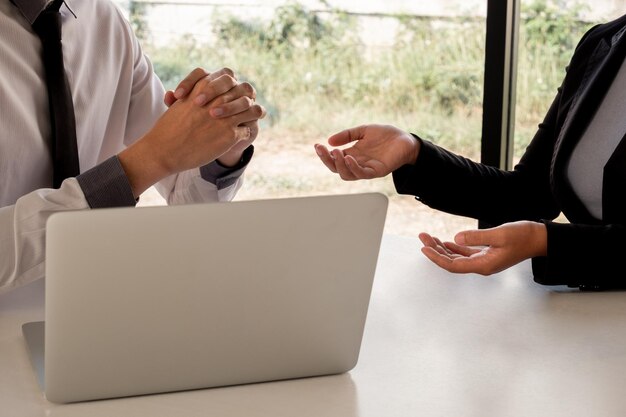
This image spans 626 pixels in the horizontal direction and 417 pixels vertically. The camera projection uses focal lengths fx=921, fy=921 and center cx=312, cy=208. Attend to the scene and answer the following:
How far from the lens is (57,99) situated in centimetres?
180

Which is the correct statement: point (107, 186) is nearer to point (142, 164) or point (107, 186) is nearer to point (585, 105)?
point (142, 164)

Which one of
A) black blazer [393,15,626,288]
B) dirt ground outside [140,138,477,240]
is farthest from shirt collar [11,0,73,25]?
dirt ground outside [140,138,477,240]

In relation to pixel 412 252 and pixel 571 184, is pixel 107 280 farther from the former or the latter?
pixel 571 184

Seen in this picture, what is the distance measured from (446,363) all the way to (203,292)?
1.29 ft

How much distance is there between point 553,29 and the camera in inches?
141

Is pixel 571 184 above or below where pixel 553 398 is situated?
below

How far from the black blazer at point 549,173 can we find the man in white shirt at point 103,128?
1.47 feet

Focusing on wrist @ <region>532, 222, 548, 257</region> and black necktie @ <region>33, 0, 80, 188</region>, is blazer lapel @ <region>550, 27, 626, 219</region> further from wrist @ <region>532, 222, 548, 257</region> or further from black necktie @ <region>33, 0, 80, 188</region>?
black necktie @ <region>33, 0, 80, 188</region>

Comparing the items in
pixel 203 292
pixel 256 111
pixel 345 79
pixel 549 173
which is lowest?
pixel 345 79

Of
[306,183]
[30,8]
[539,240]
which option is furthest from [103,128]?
[306,183]

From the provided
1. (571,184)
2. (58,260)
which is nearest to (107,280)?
(58,260)

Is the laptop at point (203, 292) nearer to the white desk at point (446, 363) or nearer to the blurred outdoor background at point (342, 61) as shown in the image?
the white desk at point (446, 363)

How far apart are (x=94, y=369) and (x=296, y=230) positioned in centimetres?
31

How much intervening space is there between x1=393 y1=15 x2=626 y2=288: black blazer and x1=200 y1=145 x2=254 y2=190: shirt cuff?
13.6 inches
